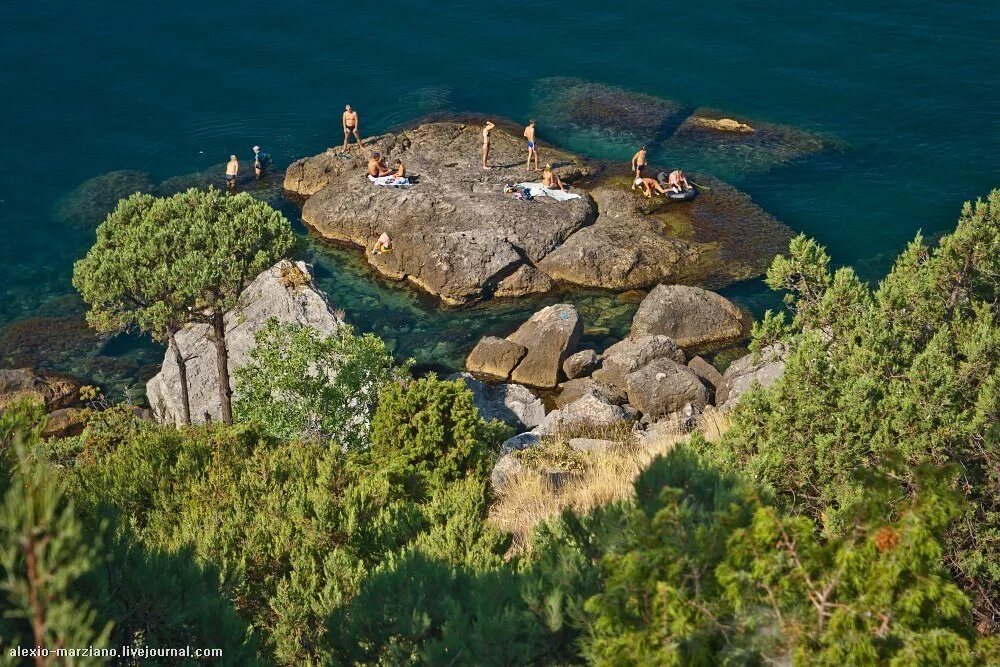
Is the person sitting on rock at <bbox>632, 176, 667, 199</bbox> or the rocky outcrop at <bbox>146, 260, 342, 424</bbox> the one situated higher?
the person sitting on rock at <bbox>632, 176, 667, 199</bbox>

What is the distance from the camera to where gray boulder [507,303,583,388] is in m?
26.0

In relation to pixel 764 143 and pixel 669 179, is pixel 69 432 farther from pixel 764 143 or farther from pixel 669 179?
pixel 764 143

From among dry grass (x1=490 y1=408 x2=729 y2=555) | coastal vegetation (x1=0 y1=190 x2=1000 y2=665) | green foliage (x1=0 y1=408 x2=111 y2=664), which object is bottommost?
dry grass (x1=490 y1=408 x2=729 y2=555)

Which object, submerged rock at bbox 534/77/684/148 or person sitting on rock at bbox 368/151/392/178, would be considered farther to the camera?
submerged rock at bbox 534/77/684/148

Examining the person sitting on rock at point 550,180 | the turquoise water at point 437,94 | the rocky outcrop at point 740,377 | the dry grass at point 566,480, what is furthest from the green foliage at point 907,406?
the person sitting on rock at point 550,180

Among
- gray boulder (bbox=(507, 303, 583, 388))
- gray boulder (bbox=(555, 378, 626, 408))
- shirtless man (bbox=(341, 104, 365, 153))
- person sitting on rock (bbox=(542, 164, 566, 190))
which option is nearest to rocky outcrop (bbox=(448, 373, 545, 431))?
gray boulder (bbox=(555, 378, 626, 408))

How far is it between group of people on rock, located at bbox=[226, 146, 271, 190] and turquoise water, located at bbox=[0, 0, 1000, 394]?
1.34 m

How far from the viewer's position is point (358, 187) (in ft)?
112

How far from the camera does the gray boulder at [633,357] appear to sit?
25344 mm

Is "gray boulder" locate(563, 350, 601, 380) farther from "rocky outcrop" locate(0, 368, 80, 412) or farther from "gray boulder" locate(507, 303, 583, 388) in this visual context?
"rocky outcrop" locate(0, 368, 80, 412)

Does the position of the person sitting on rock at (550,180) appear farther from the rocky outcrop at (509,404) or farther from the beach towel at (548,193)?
the rocky outcrop at (509,404)

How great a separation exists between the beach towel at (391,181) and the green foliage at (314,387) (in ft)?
52.2

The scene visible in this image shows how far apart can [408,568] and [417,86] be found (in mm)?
37610

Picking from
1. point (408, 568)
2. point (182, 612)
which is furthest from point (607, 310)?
point (182, 612)
